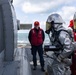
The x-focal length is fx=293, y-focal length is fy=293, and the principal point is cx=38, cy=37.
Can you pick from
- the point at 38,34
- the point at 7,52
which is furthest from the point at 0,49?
the point at 38,34

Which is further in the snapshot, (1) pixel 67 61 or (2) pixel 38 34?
(2) pixel 38 34

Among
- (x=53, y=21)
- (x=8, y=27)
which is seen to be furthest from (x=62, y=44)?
(x=8, y=27)

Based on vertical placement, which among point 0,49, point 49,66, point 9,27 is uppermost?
point 9,27

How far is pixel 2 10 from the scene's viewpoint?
19.0ft

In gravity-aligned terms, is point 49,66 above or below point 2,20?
below

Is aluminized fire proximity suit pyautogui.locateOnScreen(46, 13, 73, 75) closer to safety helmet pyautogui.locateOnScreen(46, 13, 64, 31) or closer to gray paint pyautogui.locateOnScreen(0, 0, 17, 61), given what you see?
safety helmet pyautogui.locateOnScreen(46, 13, 64, 31)

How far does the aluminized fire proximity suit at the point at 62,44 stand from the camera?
5.86 metres

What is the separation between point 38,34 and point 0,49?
308cm

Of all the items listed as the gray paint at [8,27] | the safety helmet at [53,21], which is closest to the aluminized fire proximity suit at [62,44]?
the safety helmet at [53,21]

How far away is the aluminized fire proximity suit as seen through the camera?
586 centimetres

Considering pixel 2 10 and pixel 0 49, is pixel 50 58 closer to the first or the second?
pixel 0 49

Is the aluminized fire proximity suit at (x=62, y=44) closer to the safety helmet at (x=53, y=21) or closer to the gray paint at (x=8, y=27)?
the safety helmet at (x=53, y=21)

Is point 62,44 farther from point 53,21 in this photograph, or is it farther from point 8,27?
point 8,27

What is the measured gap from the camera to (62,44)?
5.91 metres
